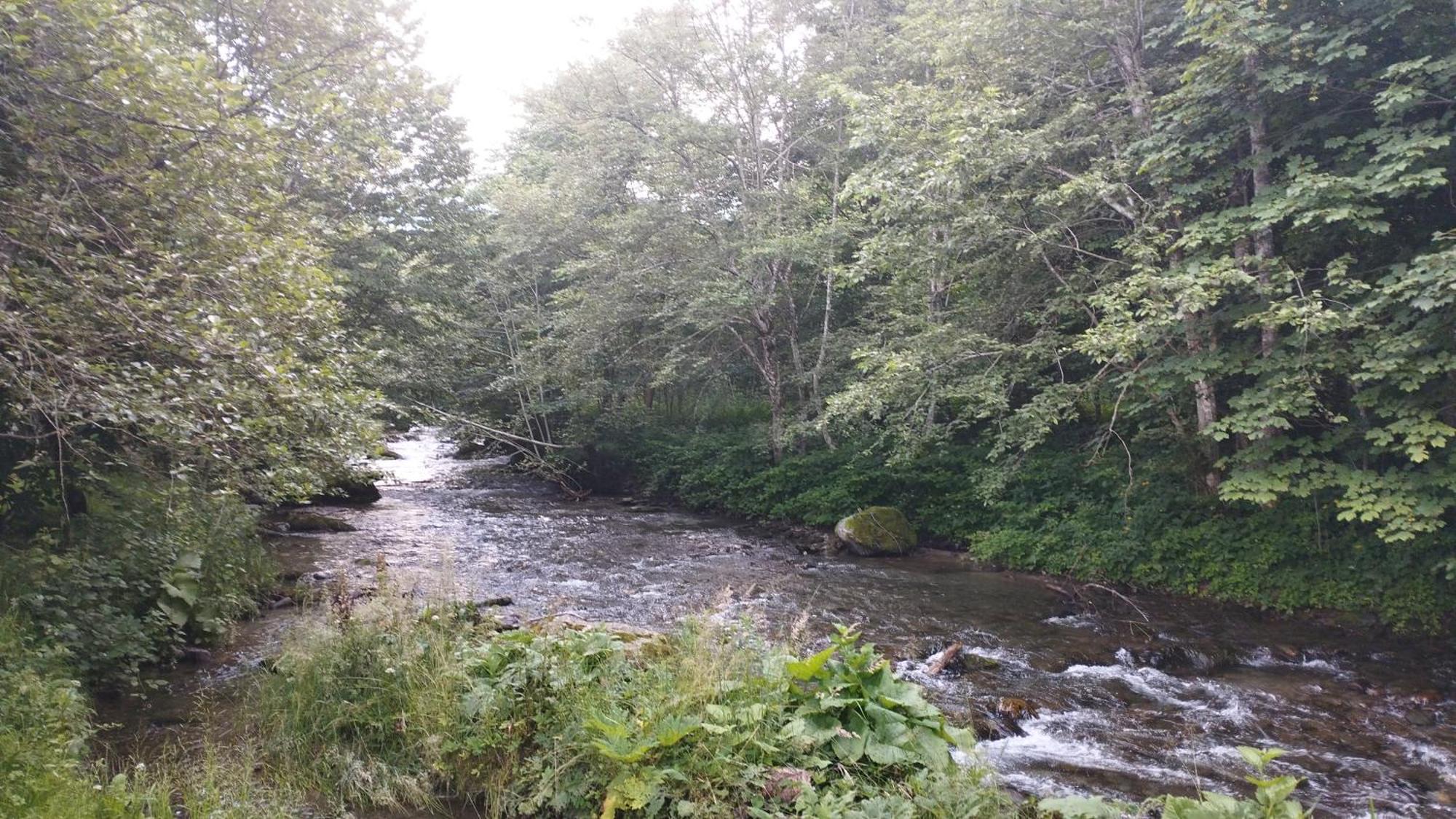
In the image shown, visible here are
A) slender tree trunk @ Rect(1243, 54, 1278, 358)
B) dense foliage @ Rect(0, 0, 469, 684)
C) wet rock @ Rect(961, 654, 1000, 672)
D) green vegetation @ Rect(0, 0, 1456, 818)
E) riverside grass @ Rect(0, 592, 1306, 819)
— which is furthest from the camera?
slender tree trunk @ Rect(1243, 54, 1278, 358)

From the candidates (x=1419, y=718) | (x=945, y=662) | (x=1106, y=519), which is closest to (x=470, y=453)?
(x=1106, y=519)

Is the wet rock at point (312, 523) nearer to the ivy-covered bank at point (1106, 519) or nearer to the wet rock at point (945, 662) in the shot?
the ivy-covered bank at point (1106, 519)

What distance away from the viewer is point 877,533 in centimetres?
1444

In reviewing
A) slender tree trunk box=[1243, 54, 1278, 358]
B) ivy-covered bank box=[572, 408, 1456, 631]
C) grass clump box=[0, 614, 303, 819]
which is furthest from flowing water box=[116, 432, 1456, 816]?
slender tree trunk box=[1243, 54, 1278, 358]

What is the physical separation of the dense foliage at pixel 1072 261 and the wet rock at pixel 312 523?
6056 mm

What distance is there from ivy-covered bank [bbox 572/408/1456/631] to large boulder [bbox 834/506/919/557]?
1.79 ft

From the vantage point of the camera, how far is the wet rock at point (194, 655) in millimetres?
7234

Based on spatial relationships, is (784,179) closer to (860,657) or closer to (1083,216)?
(1083,216)

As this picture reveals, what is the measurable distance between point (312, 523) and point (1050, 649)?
12.9 m

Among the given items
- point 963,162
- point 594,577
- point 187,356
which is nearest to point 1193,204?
point 963,162

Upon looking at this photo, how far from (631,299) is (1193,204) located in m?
12.1

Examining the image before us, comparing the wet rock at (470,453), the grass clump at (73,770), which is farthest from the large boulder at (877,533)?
the wet rock at (470,453)

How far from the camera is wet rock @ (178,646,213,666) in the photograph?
23.7ft

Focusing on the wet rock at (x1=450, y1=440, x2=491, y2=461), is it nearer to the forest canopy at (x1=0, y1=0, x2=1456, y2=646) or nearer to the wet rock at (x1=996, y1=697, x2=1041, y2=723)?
the forest canopy at (x1=0, y1=0, x2=1456, y2=646)
